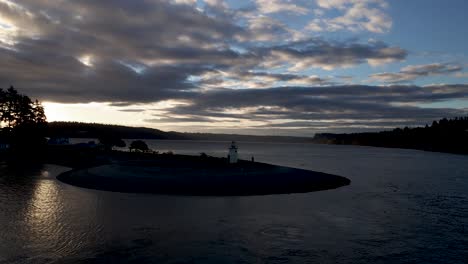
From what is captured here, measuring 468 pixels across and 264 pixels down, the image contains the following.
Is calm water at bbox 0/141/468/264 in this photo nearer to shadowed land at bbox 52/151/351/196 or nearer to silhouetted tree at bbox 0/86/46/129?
shadowed land at bbox 52/151/351/196

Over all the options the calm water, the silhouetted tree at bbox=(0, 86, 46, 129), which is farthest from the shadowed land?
the silhouetted tree at bbox=(0, 86, 46, 129)

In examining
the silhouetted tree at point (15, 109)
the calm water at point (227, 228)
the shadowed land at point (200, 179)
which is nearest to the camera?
the calm water at point (227, 228)

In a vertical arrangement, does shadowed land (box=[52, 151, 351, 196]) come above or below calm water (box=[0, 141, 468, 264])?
above

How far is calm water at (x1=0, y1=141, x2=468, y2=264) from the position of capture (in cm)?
2020

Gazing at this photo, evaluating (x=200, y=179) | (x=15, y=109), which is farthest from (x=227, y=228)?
(x=15, y=109)

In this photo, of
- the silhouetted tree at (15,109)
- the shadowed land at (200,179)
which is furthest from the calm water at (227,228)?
the silhouetted tree at (15,109)

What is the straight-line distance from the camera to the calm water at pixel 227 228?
2020 centimetres

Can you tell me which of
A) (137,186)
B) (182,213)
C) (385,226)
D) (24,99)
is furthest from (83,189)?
(24,99)

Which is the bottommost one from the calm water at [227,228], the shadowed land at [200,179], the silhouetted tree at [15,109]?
the calm water at [227,228]

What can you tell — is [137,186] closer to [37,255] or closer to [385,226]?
[37,255]

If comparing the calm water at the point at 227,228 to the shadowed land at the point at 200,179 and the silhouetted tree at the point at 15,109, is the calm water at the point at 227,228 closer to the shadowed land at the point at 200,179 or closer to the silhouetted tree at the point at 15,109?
the shadowed land at the point at 200,179

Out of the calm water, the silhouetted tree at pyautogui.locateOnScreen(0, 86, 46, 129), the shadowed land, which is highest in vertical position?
the silhouetted tree at pyautogui.locateOnScreen(0, 86, 46, 129)

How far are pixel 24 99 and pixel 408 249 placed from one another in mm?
106601

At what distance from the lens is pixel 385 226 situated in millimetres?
28266
